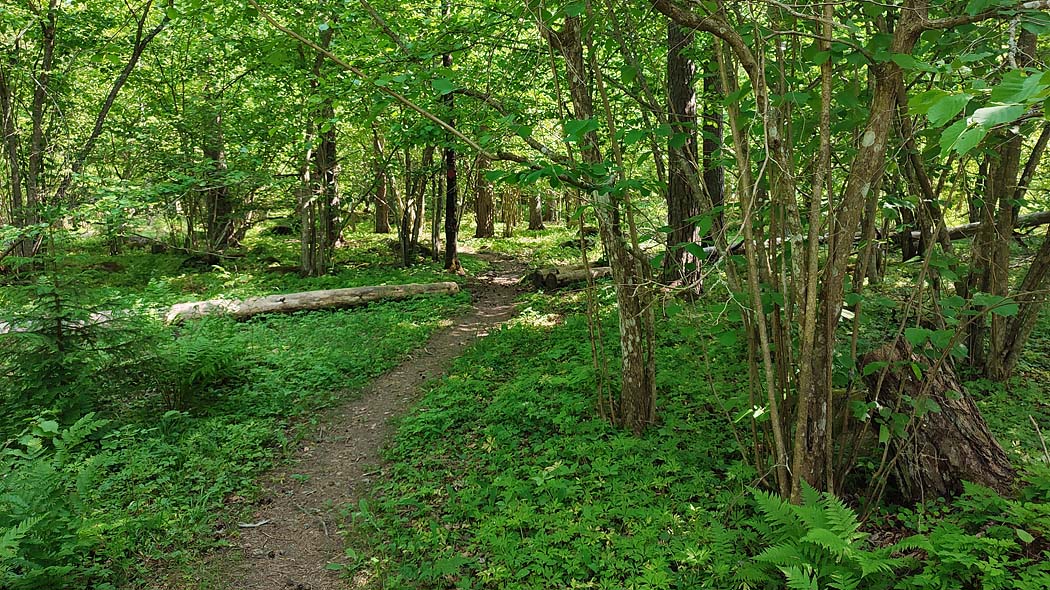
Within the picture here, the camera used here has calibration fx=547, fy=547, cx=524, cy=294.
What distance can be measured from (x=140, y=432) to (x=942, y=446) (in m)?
6.38

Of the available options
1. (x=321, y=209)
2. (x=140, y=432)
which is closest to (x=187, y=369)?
(x=140, y=432)

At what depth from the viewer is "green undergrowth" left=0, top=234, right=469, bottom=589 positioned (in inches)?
133

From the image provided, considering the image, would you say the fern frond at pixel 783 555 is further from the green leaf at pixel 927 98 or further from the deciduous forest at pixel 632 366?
the green leaf at pixel 927 98

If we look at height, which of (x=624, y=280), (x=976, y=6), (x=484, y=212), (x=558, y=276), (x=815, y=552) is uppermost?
(x=976, y=6)

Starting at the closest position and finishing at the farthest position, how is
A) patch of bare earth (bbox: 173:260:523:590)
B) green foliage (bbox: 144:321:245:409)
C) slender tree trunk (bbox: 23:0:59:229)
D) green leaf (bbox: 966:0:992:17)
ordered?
green leaf (bbox: 966:0:992:17)
patch of bare earth (bbox: 173:260:523:590)
green foliage (bbox: 144:321:245:409)
slender tree trunk (bbox: 23:0:59:229)

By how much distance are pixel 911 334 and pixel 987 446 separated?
139 centimetres

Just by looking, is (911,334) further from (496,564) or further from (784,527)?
(496,564)

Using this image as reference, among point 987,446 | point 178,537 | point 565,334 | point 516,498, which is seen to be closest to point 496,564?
point 516,498

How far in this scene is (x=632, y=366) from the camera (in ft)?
14.9

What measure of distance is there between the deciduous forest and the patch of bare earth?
3cm

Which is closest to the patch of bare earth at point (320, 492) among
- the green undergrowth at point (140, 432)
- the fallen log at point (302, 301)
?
the green undergrowth at point (140, 432)

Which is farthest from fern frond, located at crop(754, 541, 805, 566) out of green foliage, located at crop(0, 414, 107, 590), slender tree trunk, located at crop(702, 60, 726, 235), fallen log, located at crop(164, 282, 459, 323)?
fallen log, located at crop(164, 282, 459, 323)

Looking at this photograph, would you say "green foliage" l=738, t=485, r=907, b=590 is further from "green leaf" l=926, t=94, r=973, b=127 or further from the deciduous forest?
"green leaf" l=926, t=94, r=973, b=127

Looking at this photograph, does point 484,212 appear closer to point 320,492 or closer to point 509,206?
point 509,206
